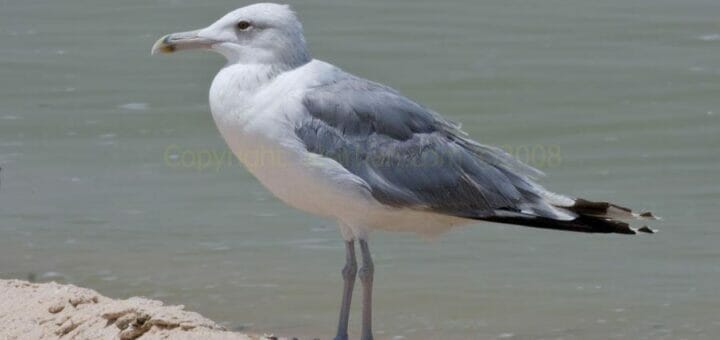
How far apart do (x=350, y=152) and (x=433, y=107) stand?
5.88 meters

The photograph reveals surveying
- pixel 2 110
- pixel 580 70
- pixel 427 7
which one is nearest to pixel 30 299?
pixel 2 110

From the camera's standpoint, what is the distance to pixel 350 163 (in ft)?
20.6

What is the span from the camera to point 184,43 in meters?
6.34

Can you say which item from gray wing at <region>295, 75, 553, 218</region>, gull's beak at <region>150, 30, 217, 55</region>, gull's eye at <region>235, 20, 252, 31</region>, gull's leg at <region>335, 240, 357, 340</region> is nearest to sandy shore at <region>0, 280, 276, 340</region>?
gull's leg at <region>335, 240, 357, 340</region>

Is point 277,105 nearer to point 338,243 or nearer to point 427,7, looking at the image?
point 338,243

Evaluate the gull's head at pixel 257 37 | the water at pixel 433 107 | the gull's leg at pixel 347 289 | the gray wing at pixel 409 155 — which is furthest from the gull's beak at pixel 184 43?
the water at pixel 433 107

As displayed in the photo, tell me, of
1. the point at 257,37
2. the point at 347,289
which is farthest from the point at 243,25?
the point at 347,289

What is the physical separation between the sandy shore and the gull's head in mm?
1070

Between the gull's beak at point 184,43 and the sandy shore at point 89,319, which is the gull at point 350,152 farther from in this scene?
the sandy shore at point 89,319

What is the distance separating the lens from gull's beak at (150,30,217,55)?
6312mm

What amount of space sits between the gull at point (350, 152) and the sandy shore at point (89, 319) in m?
0.69

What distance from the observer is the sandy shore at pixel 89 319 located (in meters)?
5.69

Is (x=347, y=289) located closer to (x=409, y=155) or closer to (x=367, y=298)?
(x=367, y=298)

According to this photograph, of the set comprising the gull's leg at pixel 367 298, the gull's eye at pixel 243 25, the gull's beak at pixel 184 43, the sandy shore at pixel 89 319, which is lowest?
the sandy shore at pixel 89 319
